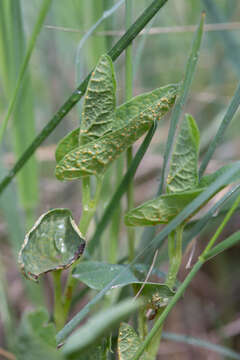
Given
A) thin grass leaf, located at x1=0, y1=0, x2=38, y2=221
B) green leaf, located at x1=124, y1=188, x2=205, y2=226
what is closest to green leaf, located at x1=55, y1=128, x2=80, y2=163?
green leaf, located at x1=124, y1=188, x2=205, y2=226

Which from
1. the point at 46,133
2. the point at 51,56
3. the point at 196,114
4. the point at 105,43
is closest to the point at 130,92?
the point at 46,133

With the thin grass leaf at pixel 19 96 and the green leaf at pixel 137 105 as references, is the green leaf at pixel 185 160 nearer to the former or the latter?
the green leaf at pixel 137 105

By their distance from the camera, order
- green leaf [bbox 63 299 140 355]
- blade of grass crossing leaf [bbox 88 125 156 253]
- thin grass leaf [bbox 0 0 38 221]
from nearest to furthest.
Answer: green leaf [bbox 63 299 140 355], blade of grass crossing leaf [bbox 88 125 156 253], thin grass leaf [bbox 0 0 38 221]

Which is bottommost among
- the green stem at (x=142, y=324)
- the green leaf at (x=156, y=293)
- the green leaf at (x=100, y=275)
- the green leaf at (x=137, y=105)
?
the green stem at (x=142, y=324)

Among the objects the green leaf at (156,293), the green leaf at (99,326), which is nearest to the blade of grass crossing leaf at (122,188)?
the green leaf at (156,293)

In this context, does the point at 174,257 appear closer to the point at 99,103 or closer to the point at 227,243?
the point at 227,243

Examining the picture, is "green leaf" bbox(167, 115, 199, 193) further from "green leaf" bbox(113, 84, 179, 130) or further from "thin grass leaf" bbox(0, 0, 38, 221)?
"thin grass leaf" bbox(0, 0, 38, 221)

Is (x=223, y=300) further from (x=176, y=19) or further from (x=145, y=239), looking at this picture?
(x=176, y=19)

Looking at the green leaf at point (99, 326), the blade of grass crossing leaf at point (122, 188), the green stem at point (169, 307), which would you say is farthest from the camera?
the blade of grass crossing leaf at point (122, 188)
